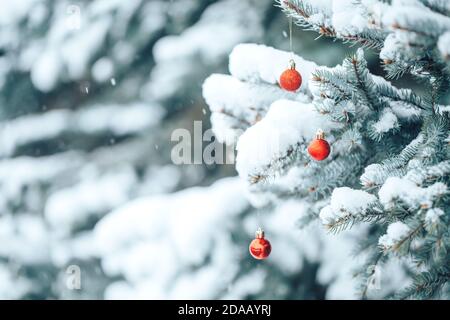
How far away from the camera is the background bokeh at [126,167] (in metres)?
1.43

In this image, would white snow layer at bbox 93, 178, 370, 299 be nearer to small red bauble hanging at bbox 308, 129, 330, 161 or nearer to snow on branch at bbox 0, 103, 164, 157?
snow on branch at bbox 0, 103, 164, 157

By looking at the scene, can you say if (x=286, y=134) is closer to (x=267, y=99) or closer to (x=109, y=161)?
(x=267, y=99)

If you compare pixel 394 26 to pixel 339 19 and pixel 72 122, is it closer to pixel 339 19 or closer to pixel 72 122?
pixel 339 19

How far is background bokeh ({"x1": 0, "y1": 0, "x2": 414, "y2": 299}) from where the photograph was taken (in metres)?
1.43

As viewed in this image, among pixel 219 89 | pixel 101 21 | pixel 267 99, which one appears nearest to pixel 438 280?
pixel 267 99

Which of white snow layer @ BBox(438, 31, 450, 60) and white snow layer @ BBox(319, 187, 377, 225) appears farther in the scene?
white snow layer @ BBox(319, 187, 377, 225)

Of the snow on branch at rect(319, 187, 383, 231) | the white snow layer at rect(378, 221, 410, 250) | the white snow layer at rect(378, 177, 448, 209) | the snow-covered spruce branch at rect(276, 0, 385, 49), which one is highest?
the snow-covered spruce branch at rect(276, 0, 385, 49)

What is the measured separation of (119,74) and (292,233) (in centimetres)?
73

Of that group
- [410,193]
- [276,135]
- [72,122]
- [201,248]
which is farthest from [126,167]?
[410,193]

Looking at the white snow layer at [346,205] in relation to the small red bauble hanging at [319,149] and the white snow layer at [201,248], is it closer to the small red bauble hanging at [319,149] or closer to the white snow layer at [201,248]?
the small red bauble hanging at [319,149]

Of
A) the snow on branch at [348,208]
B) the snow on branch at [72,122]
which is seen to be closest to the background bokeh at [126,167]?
the snow on branch at [72,122]

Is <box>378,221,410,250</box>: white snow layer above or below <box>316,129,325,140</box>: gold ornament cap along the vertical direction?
below

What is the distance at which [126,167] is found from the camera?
1.45 metres

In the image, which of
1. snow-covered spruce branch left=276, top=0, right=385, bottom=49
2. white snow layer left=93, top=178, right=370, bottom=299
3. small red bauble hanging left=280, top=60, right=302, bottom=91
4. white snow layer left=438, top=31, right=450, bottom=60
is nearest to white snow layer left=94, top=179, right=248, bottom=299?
white snow layer left=93, top=178, right=370, bottom=299
